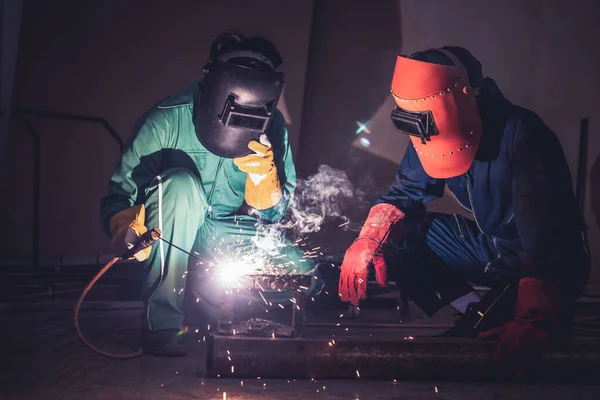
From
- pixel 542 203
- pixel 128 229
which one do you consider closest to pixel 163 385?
pixel 128 229

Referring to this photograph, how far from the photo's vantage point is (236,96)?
3137 mm

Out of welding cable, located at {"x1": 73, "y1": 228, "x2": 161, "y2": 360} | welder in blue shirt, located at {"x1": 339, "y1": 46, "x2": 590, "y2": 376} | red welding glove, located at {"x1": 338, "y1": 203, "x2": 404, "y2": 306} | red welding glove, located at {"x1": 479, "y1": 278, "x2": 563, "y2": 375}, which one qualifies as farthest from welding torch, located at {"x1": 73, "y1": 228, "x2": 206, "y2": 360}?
red welding glove, located at {"x1": 479, "y1": 278, "x2": 563, "y2": 375}

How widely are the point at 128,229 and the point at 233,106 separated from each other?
744 millimetres

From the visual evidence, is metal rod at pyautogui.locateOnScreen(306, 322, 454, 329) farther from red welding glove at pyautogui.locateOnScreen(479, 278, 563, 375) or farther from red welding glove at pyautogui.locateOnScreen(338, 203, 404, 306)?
red welding glove at pyautogui.locateOnScreen(479, 278, 563, 375)

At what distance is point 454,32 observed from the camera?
15.1ft

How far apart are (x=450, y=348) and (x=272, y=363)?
69 centimetres

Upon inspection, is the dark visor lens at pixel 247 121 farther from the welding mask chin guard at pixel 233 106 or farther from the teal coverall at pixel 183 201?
the teal coverall at pixel 183 201

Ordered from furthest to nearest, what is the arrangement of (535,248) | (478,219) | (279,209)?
(279,209)
(478,219)
(535,248)

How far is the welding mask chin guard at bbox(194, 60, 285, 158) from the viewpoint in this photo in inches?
123

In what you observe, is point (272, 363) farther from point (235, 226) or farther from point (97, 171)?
point (97, 171)

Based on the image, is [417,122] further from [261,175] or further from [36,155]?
[36,155]

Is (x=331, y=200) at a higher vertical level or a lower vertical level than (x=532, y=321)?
higher

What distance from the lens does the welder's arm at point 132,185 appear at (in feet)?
9.49

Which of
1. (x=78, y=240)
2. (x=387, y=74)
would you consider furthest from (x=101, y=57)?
(x=387, y=74)
